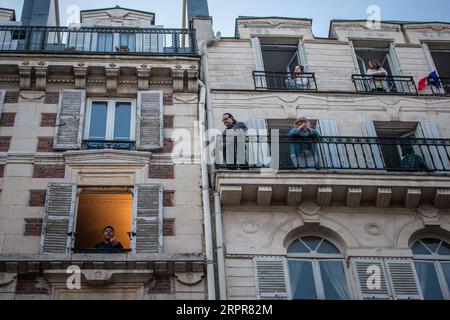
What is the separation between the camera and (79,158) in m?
11.5

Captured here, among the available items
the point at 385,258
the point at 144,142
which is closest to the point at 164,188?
the point at 144,142

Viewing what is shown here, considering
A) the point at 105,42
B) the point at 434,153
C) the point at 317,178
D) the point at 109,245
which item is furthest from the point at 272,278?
the point at 105,42

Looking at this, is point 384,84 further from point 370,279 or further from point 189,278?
point 189,278

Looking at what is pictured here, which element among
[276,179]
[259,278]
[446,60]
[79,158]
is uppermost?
[446,60]

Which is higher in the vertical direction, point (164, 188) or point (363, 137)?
point (363, 137)

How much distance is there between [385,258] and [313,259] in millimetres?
1210

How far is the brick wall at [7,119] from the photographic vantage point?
1205cm

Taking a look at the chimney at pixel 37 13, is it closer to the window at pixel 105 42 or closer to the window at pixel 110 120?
the window at pixel 105 42

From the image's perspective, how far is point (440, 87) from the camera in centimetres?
1405

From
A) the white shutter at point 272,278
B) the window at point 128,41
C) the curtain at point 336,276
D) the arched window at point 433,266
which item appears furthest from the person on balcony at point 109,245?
the window at point 128,41

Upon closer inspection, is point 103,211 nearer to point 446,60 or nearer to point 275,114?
point 275,114

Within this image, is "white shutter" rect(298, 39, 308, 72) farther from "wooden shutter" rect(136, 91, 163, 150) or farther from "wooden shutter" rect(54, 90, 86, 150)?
"wooden shutter" rect(54, 90, 86, 150)

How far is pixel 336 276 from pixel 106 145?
4.86 meters

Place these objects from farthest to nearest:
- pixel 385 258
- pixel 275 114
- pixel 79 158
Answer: pixel 275 114 < pixel 79 158 < pixel 385 258
